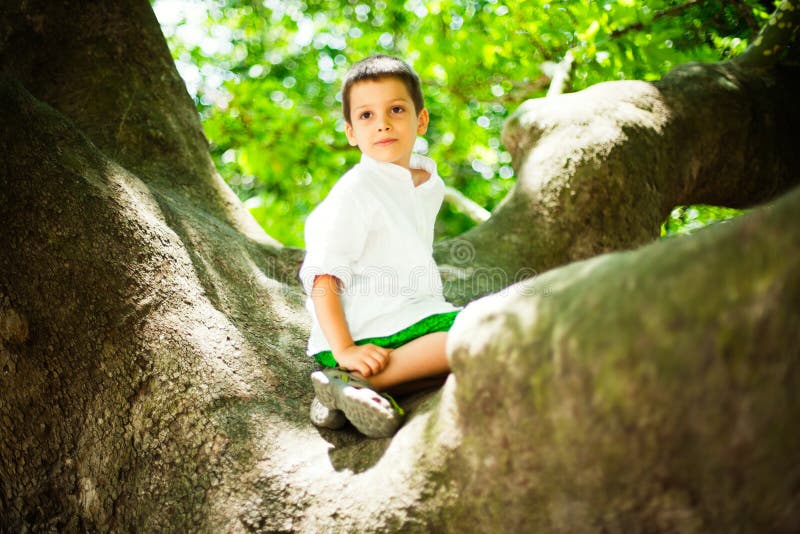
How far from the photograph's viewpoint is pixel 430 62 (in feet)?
20.4

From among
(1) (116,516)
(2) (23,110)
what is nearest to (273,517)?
(1) (116,516)

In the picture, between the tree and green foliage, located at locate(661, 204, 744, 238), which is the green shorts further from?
green foliage, located at locate(661, 204, 744, 238)

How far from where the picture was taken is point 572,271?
1329mm

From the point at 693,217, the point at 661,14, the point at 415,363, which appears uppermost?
the point at 661,14

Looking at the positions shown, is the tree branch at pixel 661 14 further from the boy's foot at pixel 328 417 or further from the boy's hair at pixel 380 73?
the boy's foot at pixel 328 417

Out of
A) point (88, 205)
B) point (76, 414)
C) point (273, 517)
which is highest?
point (88, 205)

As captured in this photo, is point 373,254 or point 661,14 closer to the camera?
point 373,254

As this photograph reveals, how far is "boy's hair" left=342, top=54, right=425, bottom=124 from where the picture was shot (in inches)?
96.7

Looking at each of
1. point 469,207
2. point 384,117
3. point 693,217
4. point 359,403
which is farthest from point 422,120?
point 469,207

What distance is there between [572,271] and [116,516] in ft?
5.12

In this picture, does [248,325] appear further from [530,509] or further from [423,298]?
[530,509]

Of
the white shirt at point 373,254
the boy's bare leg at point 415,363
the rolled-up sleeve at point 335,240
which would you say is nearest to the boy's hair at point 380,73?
the white shirt at point 373,254

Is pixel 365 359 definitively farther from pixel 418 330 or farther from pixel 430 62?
pixel 430 62

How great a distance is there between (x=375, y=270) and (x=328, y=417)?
23.8 inches
